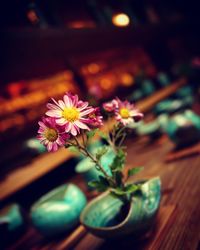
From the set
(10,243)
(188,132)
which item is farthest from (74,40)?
(10,243)

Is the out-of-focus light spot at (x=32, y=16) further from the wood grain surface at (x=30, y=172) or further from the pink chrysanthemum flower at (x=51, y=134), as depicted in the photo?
the pink chrysanthemum flower at (x=51, y=134)

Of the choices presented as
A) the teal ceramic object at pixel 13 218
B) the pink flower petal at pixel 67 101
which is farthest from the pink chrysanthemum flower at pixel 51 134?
the teal ceramic object at pixel 13 218

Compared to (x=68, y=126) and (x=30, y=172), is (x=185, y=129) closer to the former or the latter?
(x=30, y=172)

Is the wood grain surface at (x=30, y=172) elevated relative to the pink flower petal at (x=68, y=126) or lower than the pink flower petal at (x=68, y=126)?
elevated

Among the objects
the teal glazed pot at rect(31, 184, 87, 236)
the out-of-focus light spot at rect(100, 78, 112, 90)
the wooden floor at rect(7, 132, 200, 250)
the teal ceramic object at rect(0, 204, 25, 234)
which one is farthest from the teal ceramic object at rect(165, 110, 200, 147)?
the out-of-focus light spot at rect(100, 78, 112, 90)

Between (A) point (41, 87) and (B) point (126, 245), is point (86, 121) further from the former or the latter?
(A) point (41, 87)

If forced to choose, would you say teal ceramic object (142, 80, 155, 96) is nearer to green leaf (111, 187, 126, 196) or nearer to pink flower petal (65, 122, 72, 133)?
green leaf (111, 187, 126, 196)
